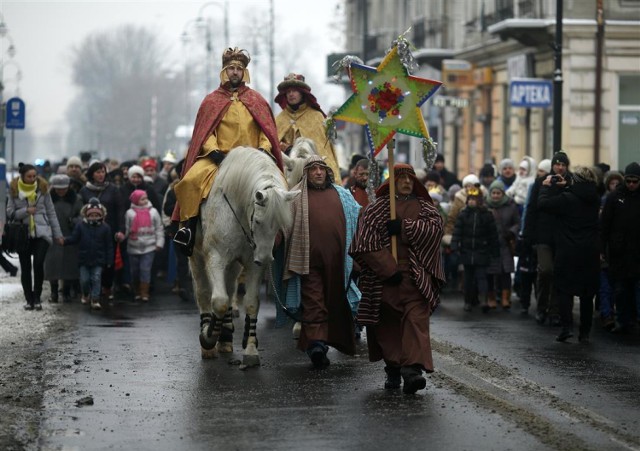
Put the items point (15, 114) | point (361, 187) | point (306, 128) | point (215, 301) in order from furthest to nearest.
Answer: point (15, 114) < point (361, 187) < point (306, 128) < point (215, 301)

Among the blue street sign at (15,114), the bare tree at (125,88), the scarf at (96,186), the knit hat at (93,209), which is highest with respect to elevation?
the bare tree at (125,88)

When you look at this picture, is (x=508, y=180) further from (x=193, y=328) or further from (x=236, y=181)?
(x=236, y=181)

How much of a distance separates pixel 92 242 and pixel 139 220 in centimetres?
123

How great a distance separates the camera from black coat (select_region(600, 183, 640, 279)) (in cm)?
1622

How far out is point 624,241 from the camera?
16266mm

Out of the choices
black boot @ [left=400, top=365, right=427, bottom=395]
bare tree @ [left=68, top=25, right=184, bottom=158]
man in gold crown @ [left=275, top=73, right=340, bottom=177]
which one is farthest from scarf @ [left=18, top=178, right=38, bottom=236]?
bare tree @ [left=68, top=25, right=184, bottom=158]

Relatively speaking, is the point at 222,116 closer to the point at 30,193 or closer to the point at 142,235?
the point at 30,193

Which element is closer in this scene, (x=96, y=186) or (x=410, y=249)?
(x=410, y=249)

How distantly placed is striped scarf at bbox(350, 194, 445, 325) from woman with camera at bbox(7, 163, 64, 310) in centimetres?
833

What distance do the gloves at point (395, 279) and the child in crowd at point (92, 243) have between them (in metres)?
8.62

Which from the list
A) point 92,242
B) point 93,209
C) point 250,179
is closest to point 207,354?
point 250,179

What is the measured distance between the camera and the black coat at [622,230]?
16.2 meters

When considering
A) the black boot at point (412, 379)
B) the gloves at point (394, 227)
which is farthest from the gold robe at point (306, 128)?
the black boot at point (412, 379)

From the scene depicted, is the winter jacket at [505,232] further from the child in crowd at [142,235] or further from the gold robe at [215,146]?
the gold robe at [215,146]
